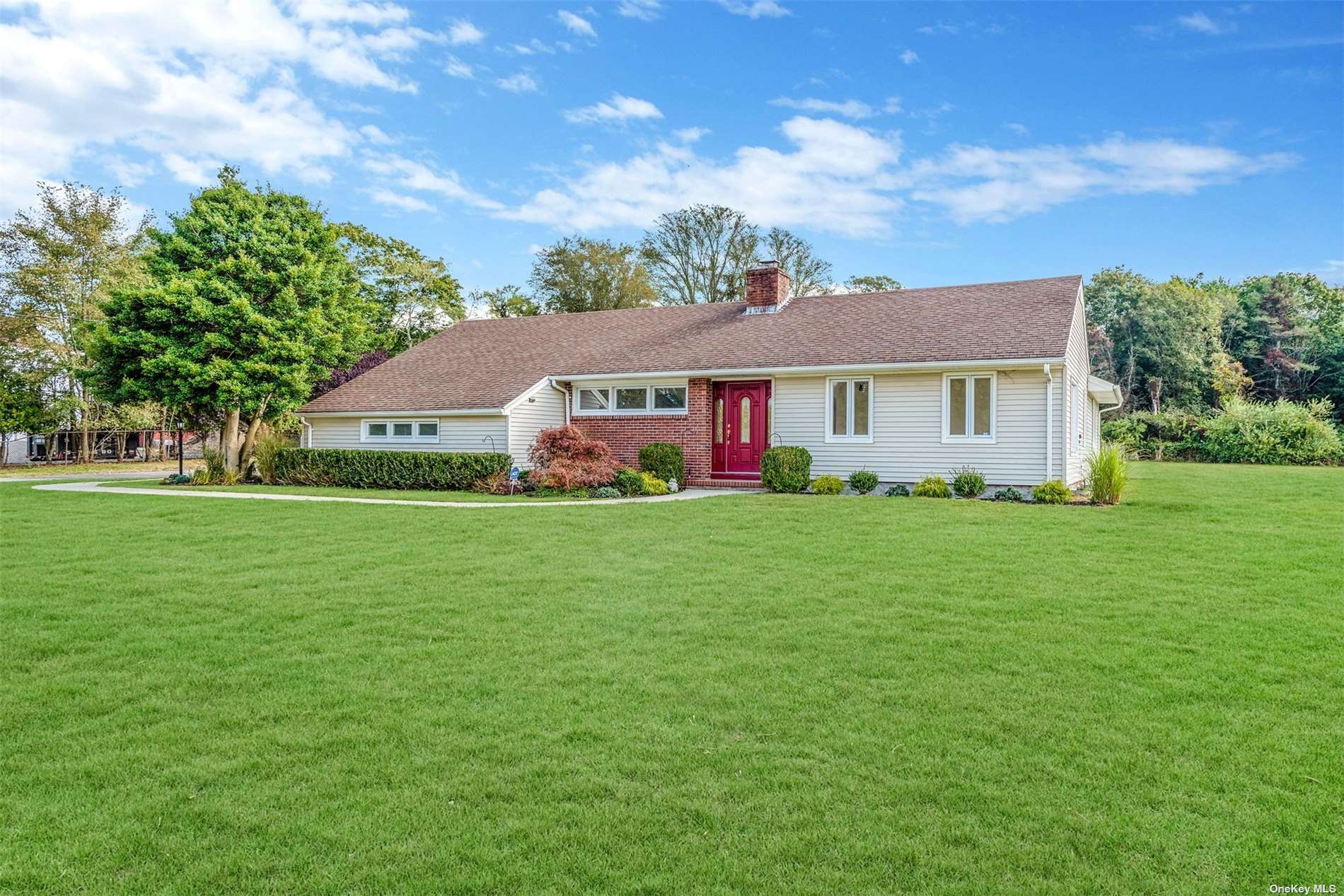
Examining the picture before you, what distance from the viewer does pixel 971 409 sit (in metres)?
15.8

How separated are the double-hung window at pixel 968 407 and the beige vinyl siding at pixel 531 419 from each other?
8.98 meters

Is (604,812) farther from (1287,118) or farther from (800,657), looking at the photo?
(1287,118)

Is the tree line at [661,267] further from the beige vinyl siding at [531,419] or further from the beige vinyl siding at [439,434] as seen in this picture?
the beige vinyl siding at [531,419]

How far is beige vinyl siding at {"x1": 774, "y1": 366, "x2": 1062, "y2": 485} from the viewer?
50.2 ft

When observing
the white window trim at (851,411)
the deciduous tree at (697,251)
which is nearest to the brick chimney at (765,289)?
the white window trim at (851,411)

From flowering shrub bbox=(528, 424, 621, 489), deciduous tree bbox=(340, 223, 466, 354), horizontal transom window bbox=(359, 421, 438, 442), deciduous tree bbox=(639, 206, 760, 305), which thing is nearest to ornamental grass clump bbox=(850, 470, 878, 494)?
flowering shrub bbox=(528, 424, 621, 489)

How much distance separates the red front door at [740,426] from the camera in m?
17.9

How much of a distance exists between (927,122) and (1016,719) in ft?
64.4

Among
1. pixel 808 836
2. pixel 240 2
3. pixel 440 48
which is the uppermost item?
pixel 440 48

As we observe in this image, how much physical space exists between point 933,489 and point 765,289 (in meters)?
7.93

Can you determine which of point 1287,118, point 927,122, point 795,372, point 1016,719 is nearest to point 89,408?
point 795,372

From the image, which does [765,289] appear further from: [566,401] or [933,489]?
[933,489]

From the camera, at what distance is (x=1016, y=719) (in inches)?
162

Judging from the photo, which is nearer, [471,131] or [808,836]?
[808,836]
